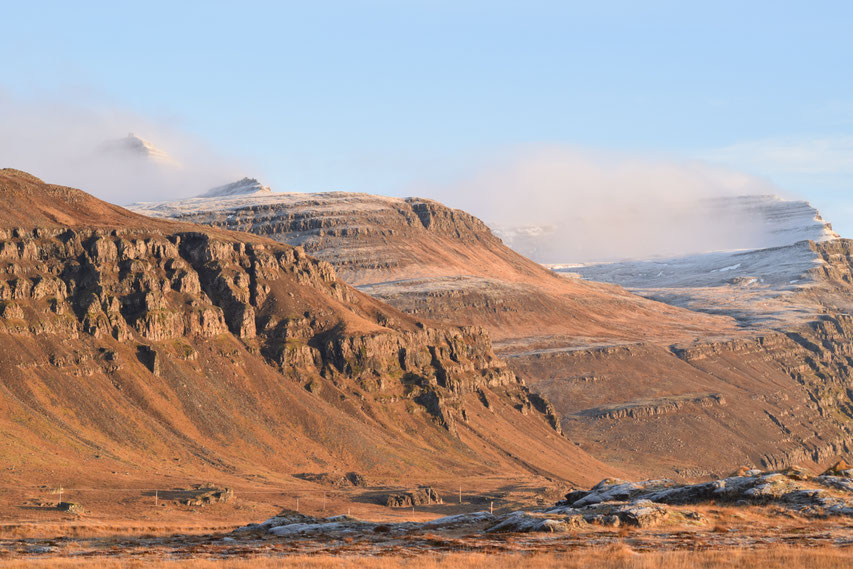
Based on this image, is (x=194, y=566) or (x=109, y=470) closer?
(x=194, y=566)

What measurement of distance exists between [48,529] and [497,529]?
46.0 m

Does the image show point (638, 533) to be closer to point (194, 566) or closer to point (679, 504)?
point (679, 504)

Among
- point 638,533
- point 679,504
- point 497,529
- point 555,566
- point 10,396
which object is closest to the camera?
point 555,566

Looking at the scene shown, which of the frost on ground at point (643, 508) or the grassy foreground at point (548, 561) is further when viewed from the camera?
the frost on ground at point (643, 508)

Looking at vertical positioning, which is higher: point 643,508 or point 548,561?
point 548,561

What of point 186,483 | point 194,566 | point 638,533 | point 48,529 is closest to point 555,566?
point 638,533

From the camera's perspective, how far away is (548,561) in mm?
56625

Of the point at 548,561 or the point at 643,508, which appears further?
the point at 643,508

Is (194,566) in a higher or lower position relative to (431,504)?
higher

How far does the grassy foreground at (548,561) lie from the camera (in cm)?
5309

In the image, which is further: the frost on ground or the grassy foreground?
the frost on ground

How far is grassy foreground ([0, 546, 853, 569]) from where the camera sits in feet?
174

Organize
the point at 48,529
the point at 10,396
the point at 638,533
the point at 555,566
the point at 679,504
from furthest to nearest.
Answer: the point at 10,396 → the point at 48,529 → the point at 679,504 → the point at 638,533 → the point at 555,566

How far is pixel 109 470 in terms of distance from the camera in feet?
572
